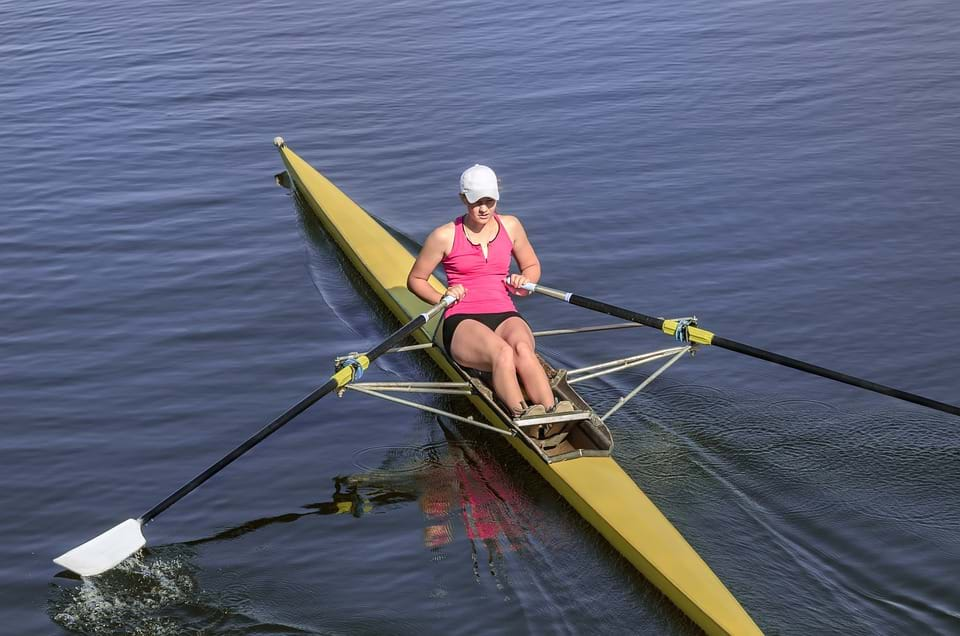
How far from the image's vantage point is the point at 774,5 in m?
24.4

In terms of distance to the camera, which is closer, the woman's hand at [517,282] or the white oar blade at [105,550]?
the white oar blade at [105,550]

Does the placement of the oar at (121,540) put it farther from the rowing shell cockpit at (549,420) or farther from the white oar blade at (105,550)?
the rowing shell cockpit at (549,420)

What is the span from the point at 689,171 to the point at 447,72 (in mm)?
7017

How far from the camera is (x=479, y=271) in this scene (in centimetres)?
890

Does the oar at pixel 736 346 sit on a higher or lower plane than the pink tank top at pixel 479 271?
lower

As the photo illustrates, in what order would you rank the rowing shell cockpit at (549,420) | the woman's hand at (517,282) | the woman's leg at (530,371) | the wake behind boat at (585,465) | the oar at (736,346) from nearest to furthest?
the wake behind boat at (585,465), the oar at (736,346), the rowing shell cockpit at (549,420), the woman's leg at (530,371), the woman's hand at (517,282)

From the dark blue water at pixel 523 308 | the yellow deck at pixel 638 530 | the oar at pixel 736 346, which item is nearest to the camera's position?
the yellow deck at pixel 638 530

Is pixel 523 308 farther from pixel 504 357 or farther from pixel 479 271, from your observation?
pixel 504 357

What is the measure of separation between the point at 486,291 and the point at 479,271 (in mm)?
166

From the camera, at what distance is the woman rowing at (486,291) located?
8289mm

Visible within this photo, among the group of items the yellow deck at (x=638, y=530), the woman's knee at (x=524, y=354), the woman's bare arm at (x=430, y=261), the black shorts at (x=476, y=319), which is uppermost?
the woman's bare arm at (x=430, y=261)

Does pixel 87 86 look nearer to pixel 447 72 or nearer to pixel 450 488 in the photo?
pixel 447 72

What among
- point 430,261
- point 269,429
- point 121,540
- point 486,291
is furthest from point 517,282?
point 121,540

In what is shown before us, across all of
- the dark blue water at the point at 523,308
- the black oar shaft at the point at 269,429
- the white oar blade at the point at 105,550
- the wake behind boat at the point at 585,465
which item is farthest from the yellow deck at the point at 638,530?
the white oar blade at the point at 105,550
